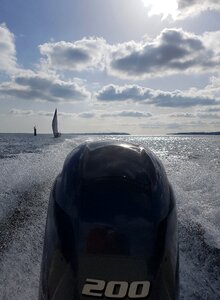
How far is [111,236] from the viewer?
5.75 ft

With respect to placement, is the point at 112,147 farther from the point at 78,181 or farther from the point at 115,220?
the point at 115,220

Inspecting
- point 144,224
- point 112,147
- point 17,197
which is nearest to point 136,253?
point 144,224

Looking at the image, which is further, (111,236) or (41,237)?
(41,237)

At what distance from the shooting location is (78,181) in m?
1.96

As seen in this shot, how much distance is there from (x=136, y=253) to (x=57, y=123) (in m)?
40.6

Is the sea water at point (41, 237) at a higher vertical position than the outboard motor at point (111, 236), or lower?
lower

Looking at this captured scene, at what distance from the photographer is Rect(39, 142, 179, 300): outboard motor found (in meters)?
1.70

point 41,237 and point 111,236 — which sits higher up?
point 111,236

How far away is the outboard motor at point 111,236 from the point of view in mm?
1700

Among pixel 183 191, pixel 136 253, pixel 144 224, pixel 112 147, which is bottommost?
pixel 183 191

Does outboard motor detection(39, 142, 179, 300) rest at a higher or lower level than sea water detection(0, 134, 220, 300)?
higher

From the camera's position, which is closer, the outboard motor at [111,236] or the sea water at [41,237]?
the outboard motor at [111,236]

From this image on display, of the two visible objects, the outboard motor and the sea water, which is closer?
the outboard motor

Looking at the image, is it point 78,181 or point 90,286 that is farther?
point 78,181
